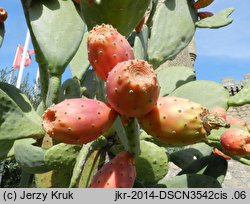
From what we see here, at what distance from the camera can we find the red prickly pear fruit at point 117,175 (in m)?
0.63

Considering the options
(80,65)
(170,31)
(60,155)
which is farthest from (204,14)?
(60,155)

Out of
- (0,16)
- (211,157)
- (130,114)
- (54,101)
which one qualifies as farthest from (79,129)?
(0,16)

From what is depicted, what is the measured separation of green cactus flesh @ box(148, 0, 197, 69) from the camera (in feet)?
3.63

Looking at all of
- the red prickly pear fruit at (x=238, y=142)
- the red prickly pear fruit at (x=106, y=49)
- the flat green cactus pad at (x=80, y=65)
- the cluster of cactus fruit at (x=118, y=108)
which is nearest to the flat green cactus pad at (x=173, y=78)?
the cluster of cactus fruit at (x=118, y=108)

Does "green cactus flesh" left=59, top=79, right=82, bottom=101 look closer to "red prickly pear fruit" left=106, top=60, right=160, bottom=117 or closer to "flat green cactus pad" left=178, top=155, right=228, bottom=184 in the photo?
"flat green cactus pad" left=178, top=155, right=228, bottom=184

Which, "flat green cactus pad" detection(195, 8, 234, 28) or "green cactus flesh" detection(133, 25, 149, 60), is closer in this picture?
"green cactus flesh" detection(133, 25, 149, 60)

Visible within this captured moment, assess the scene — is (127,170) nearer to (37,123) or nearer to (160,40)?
(37,123)

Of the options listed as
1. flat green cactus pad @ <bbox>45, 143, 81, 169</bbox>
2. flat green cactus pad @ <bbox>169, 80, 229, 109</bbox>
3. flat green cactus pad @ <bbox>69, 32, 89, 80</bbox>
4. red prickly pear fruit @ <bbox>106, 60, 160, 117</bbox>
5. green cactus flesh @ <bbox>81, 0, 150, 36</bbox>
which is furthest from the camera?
flat green cactus pad @ <bbox>69, 32, 89, 80</bbox>

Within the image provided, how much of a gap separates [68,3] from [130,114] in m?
0.58

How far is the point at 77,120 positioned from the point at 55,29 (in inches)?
19.5

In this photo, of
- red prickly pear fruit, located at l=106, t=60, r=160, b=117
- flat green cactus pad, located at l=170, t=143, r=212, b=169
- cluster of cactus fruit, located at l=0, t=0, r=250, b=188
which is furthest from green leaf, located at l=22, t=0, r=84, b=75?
flat green cactus pad, located at l=170, t=143, r=212, b=169

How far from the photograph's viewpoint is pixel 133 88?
0.56 meters

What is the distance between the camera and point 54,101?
0.96 meters

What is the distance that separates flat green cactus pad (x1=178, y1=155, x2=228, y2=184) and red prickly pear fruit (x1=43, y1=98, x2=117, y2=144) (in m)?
0.52
